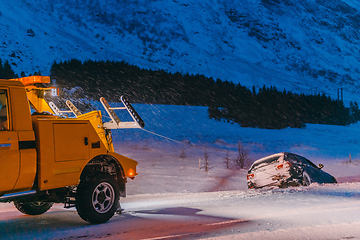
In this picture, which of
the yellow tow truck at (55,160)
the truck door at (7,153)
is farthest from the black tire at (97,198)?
the truck door at (7,153)

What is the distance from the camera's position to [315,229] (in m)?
6.15

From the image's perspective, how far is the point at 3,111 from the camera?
600cm

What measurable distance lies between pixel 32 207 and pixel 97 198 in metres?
1.93

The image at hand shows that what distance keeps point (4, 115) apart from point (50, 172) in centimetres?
117

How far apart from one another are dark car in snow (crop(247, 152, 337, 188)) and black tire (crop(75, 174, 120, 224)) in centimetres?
573

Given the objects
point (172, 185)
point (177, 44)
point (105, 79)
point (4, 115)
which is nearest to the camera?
point (4, 115)

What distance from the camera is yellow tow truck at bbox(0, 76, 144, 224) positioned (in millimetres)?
5941

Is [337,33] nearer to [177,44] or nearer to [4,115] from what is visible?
[177,44]

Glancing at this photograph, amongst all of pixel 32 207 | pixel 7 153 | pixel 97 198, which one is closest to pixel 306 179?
pixel 97 198

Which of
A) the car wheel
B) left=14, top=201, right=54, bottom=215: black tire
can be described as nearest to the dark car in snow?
the car wheel

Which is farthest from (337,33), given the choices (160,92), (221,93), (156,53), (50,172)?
(50,172)

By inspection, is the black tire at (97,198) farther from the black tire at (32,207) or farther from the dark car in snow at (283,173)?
the dark car in snow at (283,173)

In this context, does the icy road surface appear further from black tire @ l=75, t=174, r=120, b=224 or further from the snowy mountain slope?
the snowy mountain slope

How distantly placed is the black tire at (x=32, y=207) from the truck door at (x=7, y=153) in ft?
7.23
